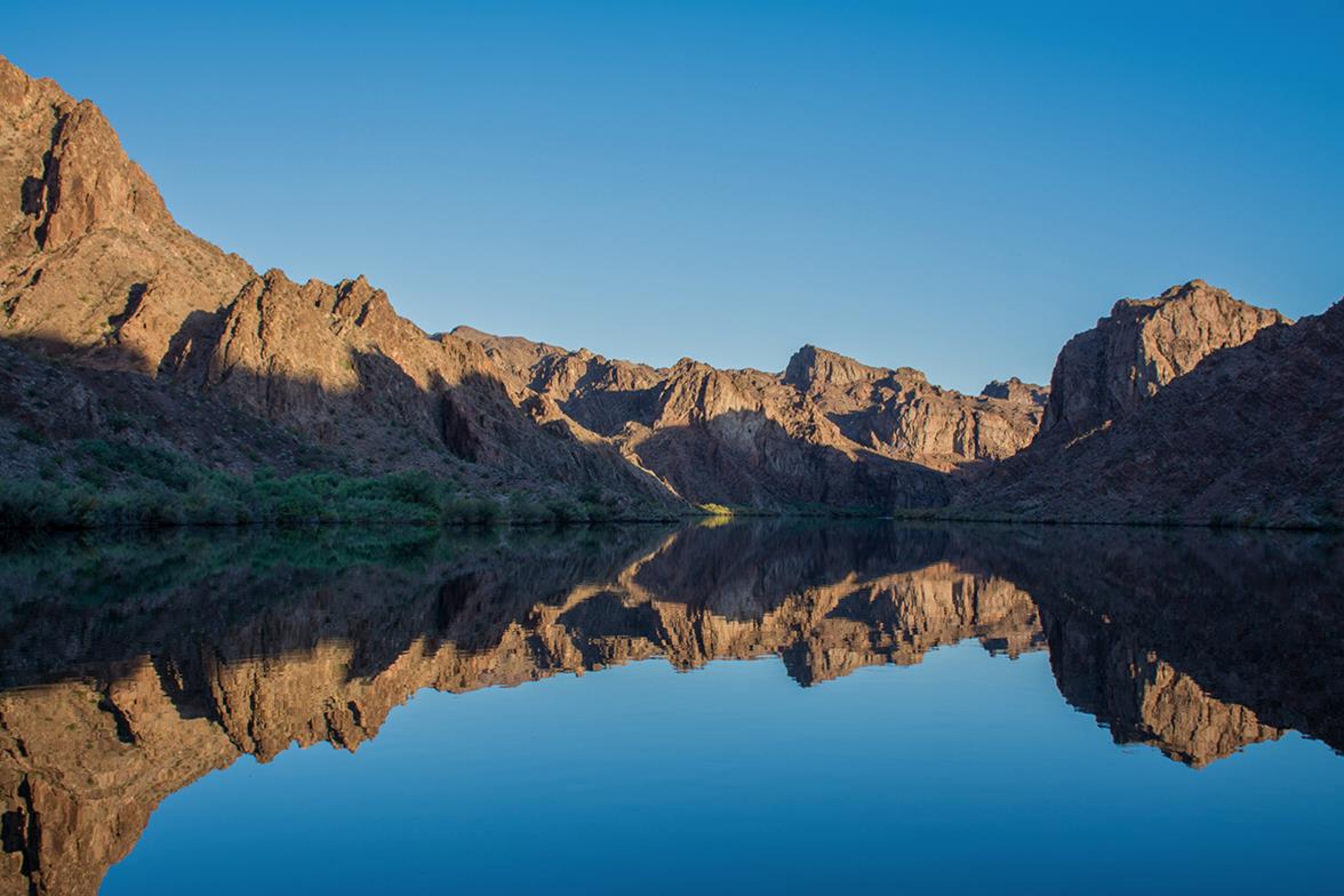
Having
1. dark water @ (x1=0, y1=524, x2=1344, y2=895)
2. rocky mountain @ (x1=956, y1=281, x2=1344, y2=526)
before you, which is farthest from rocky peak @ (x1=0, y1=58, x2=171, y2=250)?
rocky mountain @ (x1=956, y1=281, x2=1344, y2=526)

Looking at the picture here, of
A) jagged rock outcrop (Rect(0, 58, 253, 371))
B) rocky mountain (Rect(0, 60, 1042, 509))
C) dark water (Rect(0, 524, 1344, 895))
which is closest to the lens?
dark water (Rect(0, 524, 1344, 895))

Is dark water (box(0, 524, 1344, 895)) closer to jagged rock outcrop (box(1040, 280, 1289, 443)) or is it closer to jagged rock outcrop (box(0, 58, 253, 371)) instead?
jagged rock outcrop (box(0, 58, 253, 371))

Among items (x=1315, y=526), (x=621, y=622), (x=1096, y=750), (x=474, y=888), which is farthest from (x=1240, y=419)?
(x=474, y=888)

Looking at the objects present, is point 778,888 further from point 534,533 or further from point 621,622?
point 534,533

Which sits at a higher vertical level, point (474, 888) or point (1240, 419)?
point (1240, 419)

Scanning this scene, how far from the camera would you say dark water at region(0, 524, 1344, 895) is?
827cm

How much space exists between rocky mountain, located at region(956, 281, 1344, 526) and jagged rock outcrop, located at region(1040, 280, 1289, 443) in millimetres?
329

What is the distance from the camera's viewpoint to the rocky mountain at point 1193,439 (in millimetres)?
93125

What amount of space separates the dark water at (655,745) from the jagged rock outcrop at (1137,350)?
15448 centimetres

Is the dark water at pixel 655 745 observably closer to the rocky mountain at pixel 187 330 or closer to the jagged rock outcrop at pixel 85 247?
the rocky mountain at pixel 187 330

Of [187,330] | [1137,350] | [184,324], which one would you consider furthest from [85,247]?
[1137,350]

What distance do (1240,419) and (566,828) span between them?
118 m

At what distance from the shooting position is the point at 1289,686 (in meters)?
15.5

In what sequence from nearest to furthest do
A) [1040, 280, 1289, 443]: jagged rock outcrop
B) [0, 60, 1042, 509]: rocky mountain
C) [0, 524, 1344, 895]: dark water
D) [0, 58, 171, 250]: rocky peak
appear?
1. [0, 524, 1344, 895]: dark water
2. [0, 60, 1042, 509]: rocky mountain
3. [0, 58, 171, 250]: rocky peak
4. [1040, 280, 1289, 443]: jagged rock outcrop
